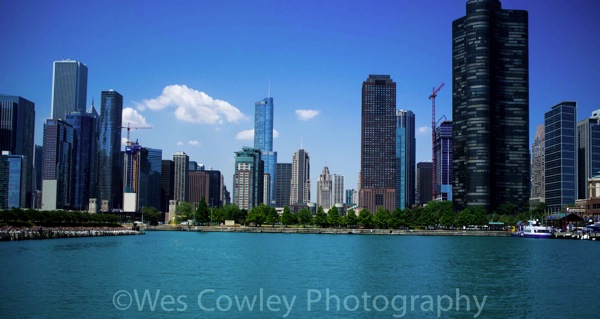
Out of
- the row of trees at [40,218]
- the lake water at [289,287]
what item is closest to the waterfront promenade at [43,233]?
the row of trees at [40,218]

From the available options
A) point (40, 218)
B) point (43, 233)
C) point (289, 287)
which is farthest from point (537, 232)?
point (289, 287)

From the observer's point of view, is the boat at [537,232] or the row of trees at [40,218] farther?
the boat at [537,232]

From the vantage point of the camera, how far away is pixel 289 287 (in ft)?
182

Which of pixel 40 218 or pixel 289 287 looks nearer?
pixel 289 287

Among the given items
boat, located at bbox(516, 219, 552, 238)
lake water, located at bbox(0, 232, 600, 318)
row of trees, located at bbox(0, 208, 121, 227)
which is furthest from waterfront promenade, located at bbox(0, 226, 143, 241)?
boat, located at bbox(516, 219, 552, 238)

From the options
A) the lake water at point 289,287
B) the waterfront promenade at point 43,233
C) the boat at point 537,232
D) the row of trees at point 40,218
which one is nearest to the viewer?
the lake water at point 289,287

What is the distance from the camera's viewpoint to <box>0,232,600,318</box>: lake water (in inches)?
1735

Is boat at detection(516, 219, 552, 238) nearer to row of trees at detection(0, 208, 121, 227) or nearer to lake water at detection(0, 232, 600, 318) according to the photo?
lake water at detection(0, 232, 600, 318)

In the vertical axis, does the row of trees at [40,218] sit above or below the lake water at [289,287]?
above

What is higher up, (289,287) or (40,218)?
(40,218)

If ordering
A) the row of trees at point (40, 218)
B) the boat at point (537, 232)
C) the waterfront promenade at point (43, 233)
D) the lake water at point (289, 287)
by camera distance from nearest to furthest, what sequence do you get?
the lake water at point (289, 287)
the waterfront promenade at point (43, 233)
the row of trees at point (40, 218)
the boat at point (537, 232)

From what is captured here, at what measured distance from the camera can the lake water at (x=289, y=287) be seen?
145ft

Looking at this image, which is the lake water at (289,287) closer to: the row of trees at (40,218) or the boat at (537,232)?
the row of trees at (40,218)

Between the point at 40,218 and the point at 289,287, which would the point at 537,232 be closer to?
the point at 40,218
